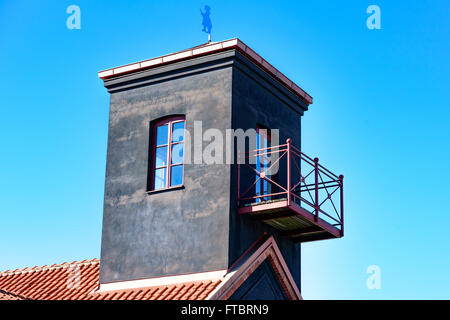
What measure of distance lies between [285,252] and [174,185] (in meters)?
3.30

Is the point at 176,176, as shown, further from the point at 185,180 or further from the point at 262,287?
the point at 262,287

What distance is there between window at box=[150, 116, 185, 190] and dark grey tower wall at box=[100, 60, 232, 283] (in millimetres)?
223

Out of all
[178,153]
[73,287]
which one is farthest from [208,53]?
[73,287]

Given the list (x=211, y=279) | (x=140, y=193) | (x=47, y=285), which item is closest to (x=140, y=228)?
(x=140, y=193)

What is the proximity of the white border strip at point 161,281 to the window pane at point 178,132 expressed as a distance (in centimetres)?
341

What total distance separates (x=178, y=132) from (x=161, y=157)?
29.9 inches

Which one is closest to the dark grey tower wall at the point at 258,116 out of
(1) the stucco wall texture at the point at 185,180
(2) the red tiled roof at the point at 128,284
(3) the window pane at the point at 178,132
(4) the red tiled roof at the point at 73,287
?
(1) the stucco wall texture at the point at 185,180

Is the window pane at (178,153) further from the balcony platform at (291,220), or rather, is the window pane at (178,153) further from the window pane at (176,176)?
the balcony platform at (291,220)

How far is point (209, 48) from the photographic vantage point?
1962 centimetres

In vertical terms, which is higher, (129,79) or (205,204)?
(129,79)

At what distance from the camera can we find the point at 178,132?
19828 millimetres

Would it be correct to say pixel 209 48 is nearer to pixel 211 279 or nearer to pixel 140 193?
pixel 140 193
